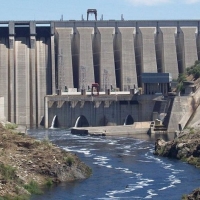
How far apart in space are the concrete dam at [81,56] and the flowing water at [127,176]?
3778 centimetres

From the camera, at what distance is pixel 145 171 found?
189 feet

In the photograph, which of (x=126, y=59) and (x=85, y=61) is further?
(x=126, y=59)

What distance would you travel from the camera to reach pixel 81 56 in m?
120

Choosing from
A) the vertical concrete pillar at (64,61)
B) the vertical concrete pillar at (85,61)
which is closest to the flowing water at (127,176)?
the vertical concrete pillar at (64,61)

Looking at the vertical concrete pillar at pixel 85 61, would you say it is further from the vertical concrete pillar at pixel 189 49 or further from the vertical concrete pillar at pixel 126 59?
the vertical concrete pillar at pixel 189 49

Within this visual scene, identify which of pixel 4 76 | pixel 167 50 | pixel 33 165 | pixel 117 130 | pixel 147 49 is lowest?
pixel 33 165

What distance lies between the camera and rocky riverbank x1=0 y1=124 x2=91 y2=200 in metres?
46.5

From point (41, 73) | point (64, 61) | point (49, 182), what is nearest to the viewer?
point (49, 182)

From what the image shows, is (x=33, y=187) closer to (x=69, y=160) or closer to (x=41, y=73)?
(x=69, y=160)

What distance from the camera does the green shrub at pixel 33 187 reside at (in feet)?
154

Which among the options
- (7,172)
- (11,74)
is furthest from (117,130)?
(7,172)

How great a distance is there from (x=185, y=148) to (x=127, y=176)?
13159 mm

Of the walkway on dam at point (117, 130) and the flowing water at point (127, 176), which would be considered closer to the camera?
the flowing water at point (127, 176)

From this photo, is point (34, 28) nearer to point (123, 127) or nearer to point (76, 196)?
point (123, 127)
